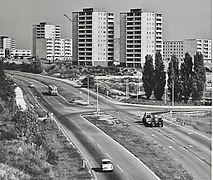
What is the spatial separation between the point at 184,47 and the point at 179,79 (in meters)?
27.6

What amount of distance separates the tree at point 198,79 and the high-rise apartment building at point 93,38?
58.8 ft

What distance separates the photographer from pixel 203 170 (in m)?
8.05

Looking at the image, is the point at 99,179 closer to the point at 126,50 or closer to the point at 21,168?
the point at 21,168

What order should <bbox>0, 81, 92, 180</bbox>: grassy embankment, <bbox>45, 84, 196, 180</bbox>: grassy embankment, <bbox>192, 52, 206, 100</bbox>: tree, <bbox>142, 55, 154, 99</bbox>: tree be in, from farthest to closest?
1. <bbox>142, 55, 154, 99</bbox>: tree
2. <bbox>192, 52, 206, 100</bbox>: tree
3. <bbox>45, 84, 196, 180</bbox>: grassy embankment
4. <bbox>0, 81, 92, 180</bbox>: grassy embankment

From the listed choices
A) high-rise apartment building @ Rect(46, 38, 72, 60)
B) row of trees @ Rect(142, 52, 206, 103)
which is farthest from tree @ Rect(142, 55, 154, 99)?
high-rise apartment building @ Rect(46, 38, 72, 60)

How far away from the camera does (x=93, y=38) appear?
116ft

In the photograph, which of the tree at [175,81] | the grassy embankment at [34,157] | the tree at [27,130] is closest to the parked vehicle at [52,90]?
the tree at [175,81]

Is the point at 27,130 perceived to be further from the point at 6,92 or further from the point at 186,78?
the point at 186,78

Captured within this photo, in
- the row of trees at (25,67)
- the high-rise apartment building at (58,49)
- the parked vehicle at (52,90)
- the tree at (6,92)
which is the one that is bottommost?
the parked vehicle at (52,90)

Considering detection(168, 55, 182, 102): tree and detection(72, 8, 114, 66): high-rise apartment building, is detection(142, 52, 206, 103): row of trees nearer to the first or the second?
detection(168, 55, 182, 102): tree

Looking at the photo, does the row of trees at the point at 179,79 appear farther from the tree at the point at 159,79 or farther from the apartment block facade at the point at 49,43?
the apartment block facade at the point at 49,43

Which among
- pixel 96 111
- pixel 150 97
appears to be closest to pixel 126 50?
pixel 150 97

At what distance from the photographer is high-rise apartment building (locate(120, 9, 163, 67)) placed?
116 ft

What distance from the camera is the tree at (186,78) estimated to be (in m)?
17.7
